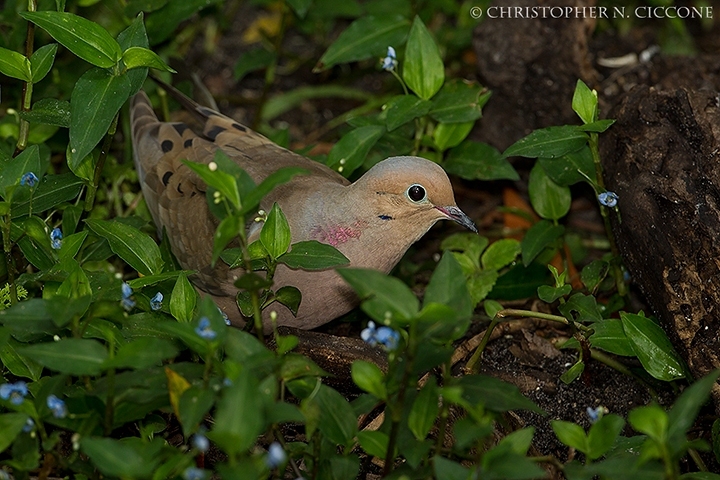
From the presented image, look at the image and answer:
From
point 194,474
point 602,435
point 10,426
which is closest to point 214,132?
point 10,426

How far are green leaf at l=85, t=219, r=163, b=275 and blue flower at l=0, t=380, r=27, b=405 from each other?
71 centimetres

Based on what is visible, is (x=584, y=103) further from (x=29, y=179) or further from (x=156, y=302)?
(x=29, y=179)

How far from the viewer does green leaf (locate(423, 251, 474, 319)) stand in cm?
232

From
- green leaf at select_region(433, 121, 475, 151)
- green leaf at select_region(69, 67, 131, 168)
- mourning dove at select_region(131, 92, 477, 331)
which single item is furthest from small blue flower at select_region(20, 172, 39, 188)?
green leaf at select_region(433, 121, 475, 151)

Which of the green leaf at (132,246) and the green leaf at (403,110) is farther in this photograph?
the green leaf at (403,110)

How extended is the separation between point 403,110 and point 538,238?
73 cm

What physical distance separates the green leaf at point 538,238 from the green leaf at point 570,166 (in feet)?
0.71

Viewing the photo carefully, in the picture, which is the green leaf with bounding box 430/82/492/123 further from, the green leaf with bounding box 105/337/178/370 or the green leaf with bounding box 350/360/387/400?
the green leaf with bounding box 105/337/178/370

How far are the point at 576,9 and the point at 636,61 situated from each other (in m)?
0.53

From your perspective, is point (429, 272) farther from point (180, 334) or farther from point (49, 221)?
point (180, 334)

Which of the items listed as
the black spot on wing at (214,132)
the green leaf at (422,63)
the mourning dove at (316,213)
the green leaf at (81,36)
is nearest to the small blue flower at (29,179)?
the green leaf at (81,36)

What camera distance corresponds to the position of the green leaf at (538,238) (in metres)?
3.65

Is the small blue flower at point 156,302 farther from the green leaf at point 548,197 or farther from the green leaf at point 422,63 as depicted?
the green leaf at point 548,197

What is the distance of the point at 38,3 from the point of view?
3.92 metres
